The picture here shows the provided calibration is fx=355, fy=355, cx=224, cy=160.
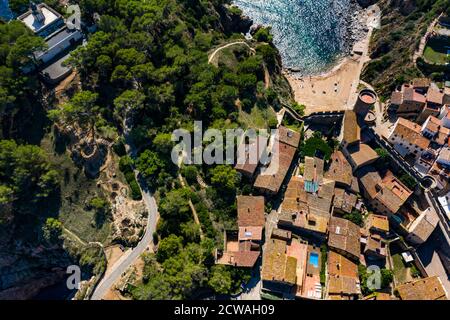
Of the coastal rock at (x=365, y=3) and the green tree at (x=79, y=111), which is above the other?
the green tree at (x=79, y=111)

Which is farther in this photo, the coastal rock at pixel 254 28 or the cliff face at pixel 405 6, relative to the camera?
the coastal rock at pixel 254 28

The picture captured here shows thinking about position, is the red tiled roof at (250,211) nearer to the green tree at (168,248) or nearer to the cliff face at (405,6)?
the green tree at (168,248)

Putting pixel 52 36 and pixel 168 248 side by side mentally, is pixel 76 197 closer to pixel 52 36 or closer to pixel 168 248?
pixel 168 248

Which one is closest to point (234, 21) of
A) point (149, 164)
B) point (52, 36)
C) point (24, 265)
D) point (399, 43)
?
point (399, 43)

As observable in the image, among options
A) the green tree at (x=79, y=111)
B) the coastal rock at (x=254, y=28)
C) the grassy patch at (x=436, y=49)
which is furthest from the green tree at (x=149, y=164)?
the grassy patch at (x=436, y=49)

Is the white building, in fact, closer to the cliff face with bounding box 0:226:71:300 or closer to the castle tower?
the cliff face with bounding box 0:226:71:300
